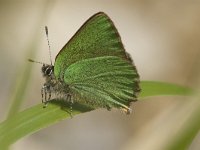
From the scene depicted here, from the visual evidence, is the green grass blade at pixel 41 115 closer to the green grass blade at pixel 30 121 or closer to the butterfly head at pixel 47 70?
the green grass blade at pixel 30 121

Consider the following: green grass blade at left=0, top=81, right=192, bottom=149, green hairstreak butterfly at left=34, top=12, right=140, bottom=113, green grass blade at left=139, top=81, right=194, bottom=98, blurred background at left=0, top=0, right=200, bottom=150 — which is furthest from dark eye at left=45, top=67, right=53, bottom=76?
blurred background at left=0, top=0, right=200, bottom=150

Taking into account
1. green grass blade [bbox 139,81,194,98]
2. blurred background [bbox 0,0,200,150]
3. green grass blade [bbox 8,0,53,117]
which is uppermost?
green grass blade [bbox 8,0,53,117]

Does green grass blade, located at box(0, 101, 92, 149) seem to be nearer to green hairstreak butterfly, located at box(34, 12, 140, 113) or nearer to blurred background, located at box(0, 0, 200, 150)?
green hairstreak butterfly, located at box(34, 12, 140, 113)

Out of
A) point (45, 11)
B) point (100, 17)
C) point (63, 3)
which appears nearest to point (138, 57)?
point (63, 3)

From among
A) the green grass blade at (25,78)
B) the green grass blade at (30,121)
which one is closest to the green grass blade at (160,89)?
the green grass blade at (30,121)

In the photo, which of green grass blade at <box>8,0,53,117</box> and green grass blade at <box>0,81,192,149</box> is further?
green grass blade at <box>0,81,192,149</box>

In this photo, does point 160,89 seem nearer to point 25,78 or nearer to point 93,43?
point 93,43
